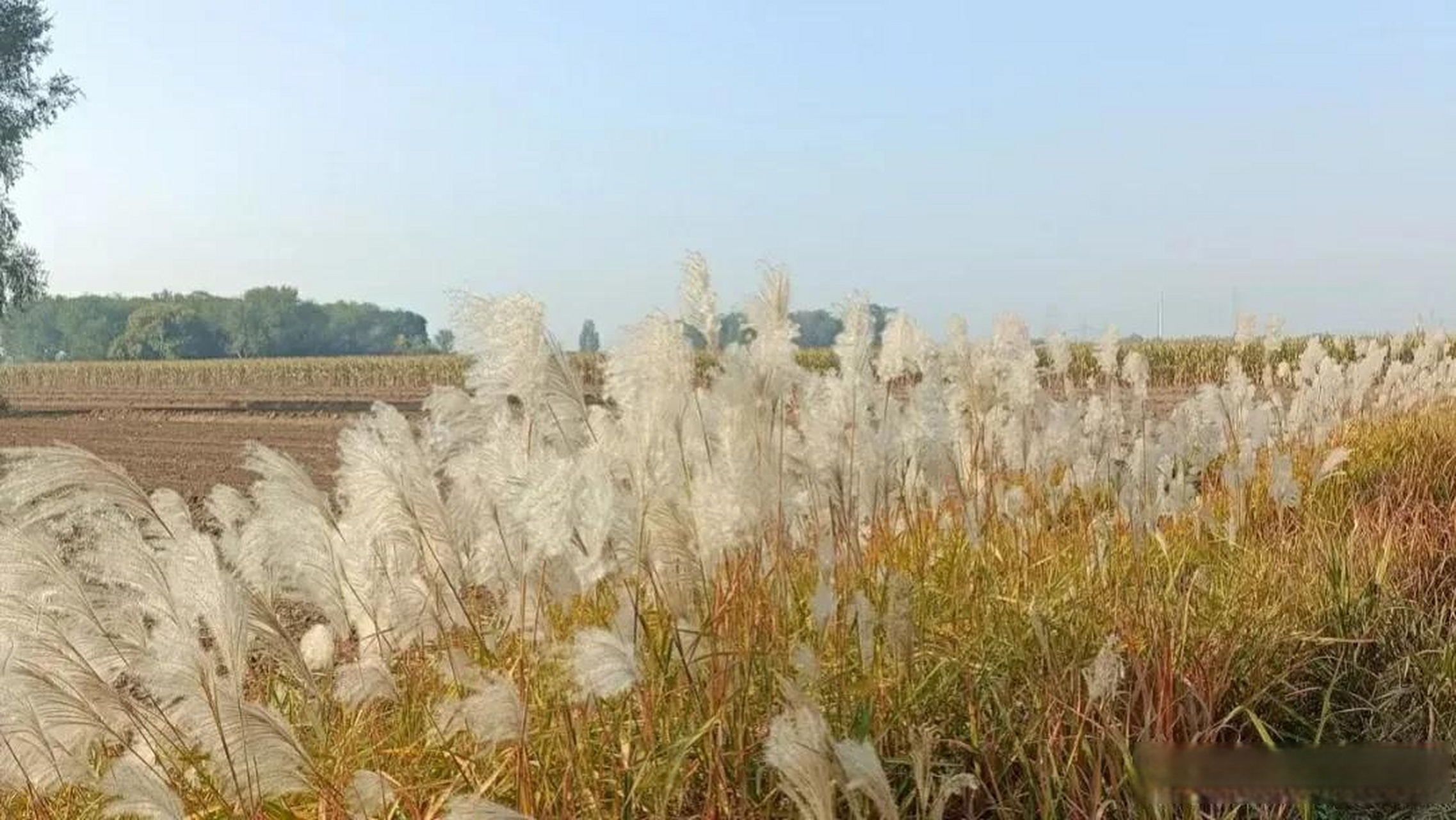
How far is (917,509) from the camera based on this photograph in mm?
4012

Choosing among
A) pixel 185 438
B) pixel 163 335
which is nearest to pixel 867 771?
pixel 185 438

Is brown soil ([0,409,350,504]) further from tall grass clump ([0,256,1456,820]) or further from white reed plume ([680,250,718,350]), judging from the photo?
white reed plume ([680,250,718,350])

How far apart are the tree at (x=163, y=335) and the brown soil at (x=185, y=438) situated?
66692 millimetres

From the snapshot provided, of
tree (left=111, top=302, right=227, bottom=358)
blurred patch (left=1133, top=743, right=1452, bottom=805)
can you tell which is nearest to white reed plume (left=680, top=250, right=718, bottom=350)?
blurred patch (left=1133, top=743, right=1452, bottom=805)

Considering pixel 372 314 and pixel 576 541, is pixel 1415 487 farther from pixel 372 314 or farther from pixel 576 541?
pixel 372 314

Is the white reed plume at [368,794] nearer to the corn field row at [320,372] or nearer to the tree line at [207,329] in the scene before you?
the corn field row at [320,372]

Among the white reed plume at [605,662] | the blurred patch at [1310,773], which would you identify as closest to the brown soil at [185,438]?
the white reed plume at [605,662]

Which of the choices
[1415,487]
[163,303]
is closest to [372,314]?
[163,303]

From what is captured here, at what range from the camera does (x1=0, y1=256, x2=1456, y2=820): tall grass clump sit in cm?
208

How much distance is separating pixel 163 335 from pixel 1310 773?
348 feet

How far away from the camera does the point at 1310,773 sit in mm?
408

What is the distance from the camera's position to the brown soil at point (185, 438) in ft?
53.4

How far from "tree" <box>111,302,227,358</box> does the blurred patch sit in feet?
345

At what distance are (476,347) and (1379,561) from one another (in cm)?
341
